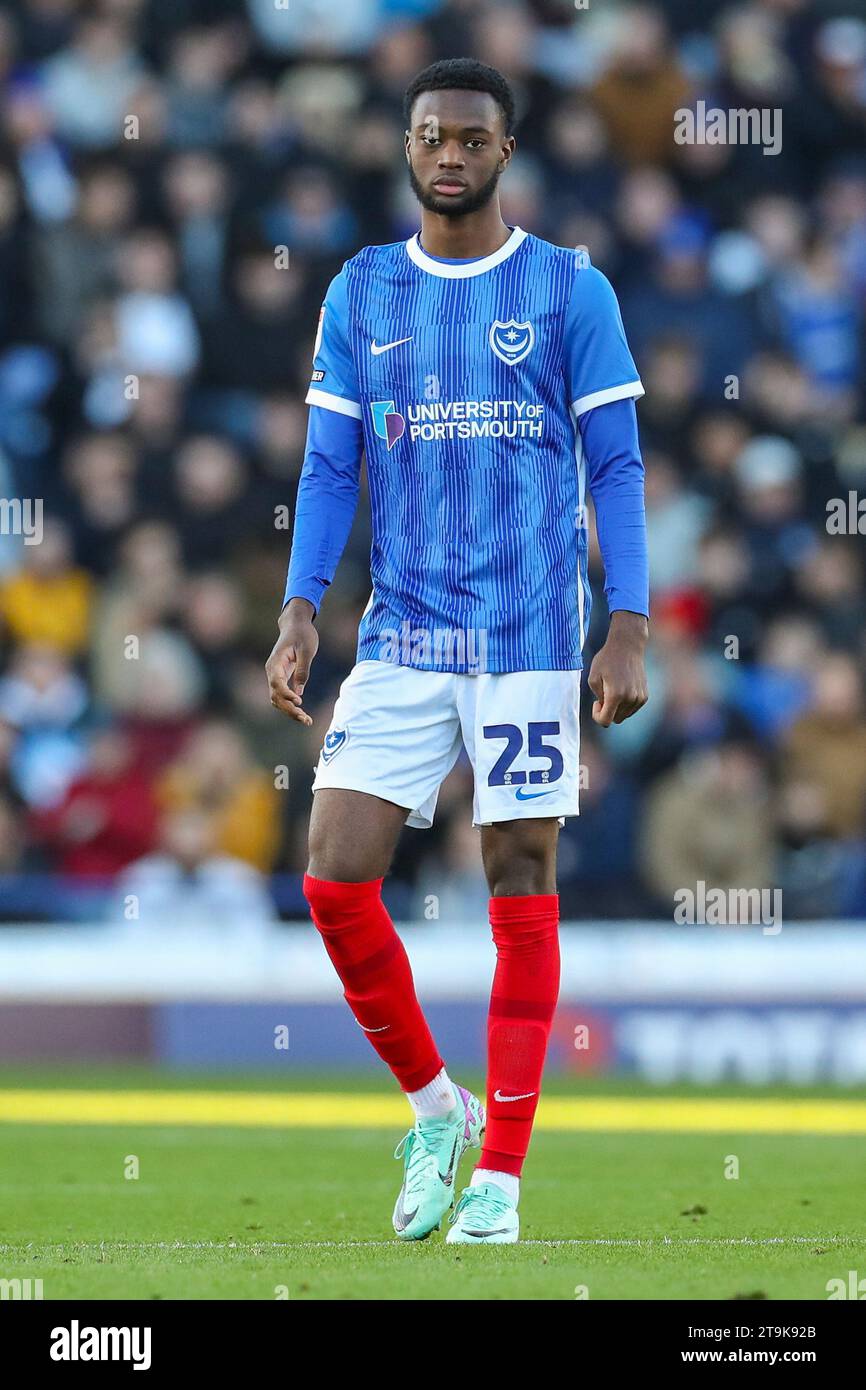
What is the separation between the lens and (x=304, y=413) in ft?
39.9

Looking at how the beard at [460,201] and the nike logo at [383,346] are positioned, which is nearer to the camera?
the beard at [460,201]

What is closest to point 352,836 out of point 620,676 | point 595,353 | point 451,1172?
point 620,676

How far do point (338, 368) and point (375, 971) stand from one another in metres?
1.35

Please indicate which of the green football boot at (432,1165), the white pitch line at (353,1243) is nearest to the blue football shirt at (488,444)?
the green football boot at (432,1165)

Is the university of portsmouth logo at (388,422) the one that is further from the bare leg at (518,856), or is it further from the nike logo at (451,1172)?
the nike logo at (451,1172)

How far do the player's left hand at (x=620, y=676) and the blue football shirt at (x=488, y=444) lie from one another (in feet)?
0.36

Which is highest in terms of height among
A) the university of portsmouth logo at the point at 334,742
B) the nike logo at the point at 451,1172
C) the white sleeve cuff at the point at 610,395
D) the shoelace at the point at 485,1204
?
the white sleeve cuff at the point at 610,395

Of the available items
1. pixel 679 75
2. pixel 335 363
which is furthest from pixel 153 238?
pixel 335 363

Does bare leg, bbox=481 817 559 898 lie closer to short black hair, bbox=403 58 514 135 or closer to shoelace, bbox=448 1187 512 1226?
shoelace, bbox=448 1187 512 1226

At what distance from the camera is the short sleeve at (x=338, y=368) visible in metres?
5.50

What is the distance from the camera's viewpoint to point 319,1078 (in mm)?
10133

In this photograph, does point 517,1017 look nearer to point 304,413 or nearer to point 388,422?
point 388,422
